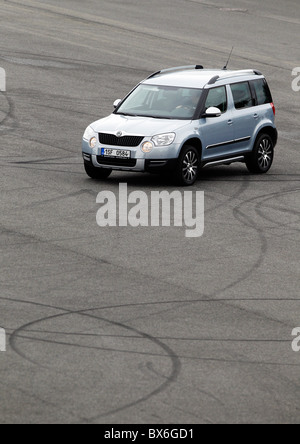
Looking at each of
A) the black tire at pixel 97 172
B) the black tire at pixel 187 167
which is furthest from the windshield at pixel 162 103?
the black tire at pixel 97 172

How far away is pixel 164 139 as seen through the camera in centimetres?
1919

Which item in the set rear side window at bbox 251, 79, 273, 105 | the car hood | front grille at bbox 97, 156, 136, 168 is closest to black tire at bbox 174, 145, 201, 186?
the car hood

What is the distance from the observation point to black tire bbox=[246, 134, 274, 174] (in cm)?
2128

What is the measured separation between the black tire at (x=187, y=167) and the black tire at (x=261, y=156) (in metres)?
1.81

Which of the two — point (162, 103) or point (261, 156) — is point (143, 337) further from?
point (261, 156)

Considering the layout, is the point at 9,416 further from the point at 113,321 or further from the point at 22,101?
the point at 22,101

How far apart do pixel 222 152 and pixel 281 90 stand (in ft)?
37.7

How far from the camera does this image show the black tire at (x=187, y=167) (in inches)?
759

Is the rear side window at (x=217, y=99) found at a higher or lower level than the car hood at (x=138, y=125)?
higher

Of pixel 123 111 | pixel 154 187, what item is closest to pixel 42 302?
pixel 154 187

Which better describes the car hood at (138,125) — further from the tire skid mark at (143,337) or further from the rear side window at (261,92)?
the tire skid mark at (143,337)

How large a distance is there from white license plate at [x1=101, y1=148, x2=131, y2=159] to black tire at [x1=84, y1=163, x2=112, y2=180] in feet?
1.41

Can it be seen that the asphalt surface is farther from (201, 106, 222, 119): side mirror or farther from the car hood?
(201, 106, 222, 119): side mirror

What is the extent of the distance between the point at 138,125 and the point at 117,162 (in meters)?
0.78
